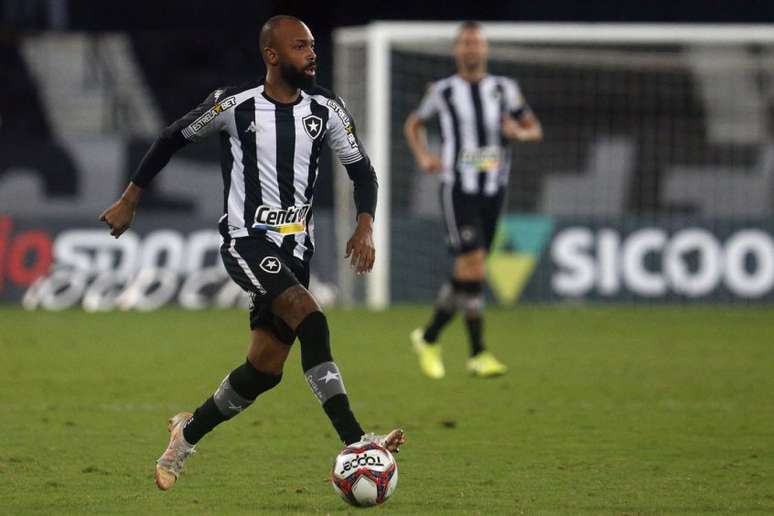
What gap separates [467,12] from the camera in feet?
74.3

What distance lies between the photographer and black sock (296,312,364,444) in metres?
5.92

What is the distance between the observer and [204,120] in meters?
6.23

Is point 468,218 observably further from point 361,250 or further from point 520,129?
point 361,250

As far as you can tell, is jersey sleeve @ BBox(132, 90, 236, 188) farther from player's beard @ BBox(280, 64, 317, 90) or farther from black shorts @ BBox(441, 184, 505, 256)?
black shorts @ BBox(441, 184, 505, 256)

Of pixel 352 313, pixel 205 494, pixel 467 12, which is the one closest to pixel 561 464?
pixel 205 494

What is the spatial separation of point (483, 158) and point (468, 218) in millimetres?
512

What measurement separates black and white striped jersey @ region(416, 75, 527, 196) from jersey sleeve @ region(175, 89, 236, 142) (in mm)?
5114

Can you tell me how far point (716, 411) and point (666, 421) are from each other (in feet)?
1.89

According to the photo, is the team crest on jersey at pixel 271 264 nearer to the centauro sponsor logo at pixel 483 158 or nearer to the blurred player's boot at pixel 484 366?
the blurred player's boot at pixel 484 366

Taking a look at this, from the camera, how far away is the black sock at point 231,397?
20.6 ft

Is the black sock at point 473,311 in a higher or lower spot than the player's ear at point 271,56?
lower

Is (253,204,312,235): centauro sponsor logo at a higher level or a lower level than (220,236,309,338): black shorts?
higher

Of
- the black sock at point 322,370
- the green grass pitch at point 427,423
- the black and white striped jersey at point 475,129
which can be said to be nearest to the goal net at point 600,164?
the green grass pitch at point 427,423

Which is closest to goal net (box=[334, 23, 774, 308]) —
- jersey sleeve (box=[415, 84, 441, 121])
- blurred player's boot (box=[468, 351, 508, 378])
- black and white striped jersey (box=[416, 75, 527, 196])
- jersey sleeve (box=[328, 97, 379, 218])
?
jersey sleeve (box=[415, 84, 441, 121])
